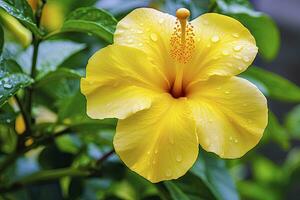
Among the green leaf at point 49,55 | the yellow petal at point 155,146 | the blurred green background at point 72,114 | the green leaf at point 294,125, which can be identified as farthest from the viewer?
the green leaf at point 294,125

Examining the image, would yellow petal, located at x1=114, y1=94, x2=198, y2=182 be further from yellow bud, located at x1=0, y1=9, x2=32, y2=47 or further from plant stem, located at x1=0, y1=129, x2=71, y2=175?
yellow bud, located at x1=0, y1=9, x2=32, y2=47

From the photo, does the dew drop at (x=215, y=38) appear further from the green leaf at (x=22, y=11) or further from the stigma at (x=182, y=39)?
the green leaf at (x=22, y=11)

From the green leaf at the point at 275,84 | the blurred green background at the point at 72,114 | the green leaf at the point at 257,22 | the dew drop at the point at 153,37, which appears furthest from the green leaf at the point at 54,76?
the green leaf at the point at 275,84

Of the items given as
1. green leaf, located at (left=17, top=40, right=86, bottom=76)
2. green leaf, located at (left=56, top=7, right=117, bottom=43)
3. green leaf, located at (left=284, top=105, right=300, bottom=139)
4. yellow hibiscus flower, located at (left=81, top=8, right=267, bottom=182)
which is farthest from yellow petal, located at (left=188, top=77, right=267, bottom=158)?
green leaf, located at (left=284, top=105, right=300, bottom=139)

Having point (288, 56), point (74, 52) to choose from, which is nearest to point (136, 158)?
point (74, 52)

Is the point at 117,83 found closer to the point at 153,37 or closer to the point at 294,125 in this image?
the point at 153,37

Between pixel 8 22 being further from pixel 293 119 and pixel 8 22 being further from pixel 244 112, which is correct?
pixel 293 119
